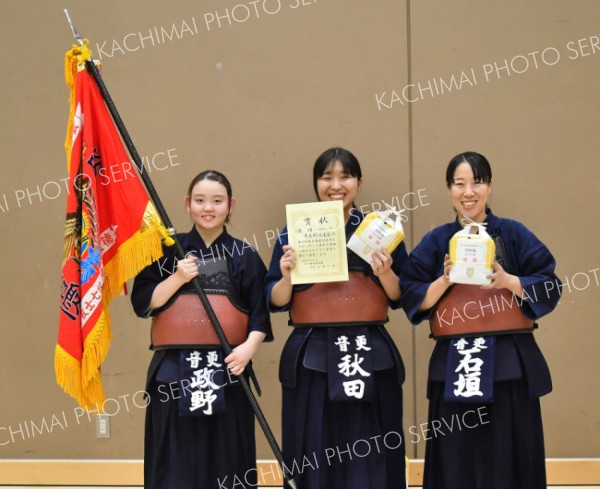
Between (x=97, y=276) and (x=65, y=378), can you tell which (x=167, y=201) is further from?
(x=65, y=378)

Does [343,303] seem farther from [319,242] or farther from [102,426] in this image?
[102,426]

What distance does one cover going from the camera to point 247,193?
401 cm

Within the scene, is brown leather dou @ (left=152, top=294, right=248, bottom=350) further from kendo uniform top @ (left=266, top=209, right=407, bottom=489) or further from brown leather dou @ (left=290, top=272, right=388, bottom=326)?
brown leather dou @ (left=290, top=272, right=388, bottom=326)

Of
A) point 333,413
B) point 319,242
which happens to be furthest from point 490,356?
point 319,242

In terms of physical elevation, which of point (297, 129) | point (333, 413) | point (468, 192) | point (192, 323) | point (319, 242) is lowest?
point (333, 413)

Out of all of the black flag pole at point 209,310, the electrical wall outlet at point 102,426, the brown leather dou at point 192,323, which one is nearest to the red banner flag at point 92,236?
the black flag pole at point 209,310

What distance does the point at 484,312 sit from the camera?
107 inches

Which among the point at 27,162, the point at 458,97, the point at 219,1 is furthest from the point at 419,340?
the point at 27,162

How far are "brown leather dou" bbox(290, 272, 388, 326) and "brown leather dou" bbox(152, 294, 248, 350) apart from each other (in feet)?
1.01

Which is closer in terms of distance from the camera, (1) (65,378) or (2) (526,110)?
(1) (65,378)

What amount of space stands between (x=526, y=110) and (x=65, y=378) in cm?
290

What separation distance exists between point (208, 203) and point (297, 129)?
1202 mm

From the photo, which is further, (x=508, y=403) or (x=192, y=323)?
(x=192, y=323)

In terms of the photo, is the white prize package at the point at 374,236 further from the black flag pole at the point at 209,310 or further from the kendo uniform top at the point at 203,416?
the black flag pole at the point at 209,310
